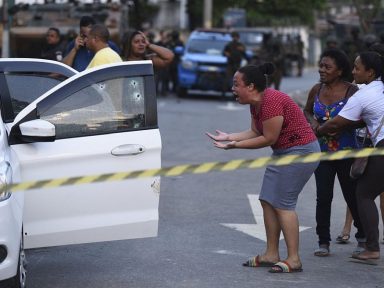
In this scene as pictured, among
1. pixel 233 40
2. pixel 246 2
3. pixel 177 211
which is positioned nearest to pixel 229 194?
pixel 177 211

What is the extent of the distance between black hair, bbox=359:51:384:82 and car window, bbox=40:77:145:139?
193 centimetres

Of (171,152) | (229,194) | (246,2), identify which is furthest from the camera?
(246,2)

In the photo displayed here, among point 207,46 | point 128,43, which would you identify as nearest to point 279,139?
point 128,43

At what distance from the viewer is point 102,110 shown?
24.1ft

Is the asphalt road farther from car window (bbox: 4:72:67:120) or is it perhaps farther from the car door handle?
car window (bbox: 4:72:67:120)

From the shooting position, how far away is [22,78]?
8273mm

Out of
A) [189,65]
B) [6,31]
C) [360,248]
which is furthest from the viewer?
[189,65]

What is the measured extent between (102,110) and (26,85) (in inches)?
47.1

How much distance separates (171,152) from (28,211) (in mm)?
8683

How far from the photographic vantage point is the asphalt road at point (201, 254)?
300 inches

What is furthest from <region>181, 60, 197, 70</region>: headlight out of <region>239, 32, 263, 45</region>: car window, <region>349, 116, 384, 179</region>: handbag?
<region>349, 116, 384, 179</region>: handbag

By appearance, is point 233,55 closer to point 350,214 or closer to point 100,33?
point 100,33

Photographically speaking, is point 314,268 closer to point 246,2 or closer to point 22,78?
point 22,78

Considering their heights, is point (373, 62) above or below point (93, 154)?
above
